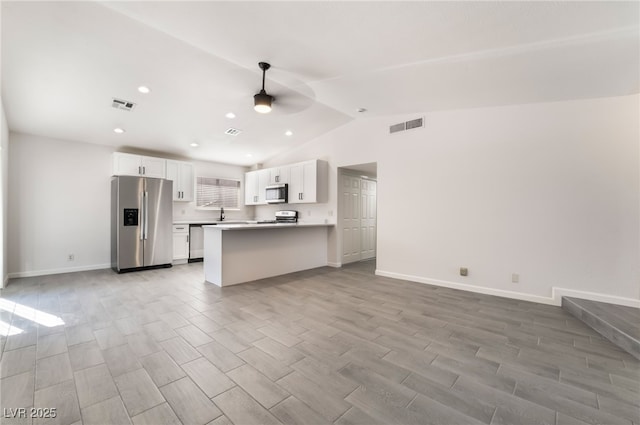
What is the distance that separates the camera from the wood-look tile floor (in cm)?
153

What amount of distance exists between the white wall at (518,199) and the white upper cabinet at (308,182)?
4.43 feet

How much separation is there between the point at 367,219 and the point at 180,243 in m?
4.47

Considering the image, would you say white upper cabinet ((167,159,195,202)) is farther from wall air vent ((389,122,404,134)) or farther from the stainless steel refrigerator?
wall air vent ((389,122,404,134))

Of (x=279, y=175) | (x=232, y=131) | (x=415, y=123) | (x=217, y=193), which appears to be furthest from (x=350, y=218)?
(x=217, y=193)

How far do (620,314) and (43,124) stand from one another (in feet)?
27.2

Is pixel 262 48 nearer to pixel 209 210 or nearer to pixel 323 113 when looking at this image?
pixel 323 113

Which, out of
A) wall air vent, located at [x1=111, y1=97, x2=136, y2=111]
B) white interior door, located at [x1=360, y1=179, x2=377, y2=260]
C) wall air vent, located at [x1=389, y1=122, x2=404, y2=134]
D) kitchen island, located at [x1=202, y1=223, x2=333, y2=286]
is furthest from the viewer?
white interior door, located at [x1=360, y1=179, x2=377, y2=260]

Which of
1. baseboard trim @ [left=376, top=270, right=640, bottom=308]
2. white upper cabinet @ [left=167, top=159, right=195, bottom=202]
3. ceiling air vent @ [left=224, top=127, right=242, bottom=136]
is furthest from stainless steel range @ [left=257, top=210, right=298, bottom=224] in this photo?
baseboard trim @ [left=376, top=270, right=640, bottom=308]

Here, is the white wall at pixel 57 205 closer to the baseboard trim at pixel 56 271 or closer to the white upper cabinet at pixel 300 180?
the baseboard trim at pixel 56 271

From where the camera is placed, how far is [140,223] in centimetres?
521

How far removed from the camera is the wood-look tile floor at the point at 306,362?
5.02 ft

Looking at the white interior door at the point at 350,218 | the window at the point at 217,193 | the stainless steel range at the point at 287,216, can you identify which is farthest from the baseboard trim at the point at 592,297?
the window at the point at 217,193

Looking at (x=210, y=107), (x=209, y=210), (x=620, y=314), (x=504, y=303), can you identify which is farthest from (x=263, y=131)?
(x=620, y=314)

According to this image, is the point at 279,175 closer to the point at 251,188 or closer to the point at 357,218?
the point at 251,188
